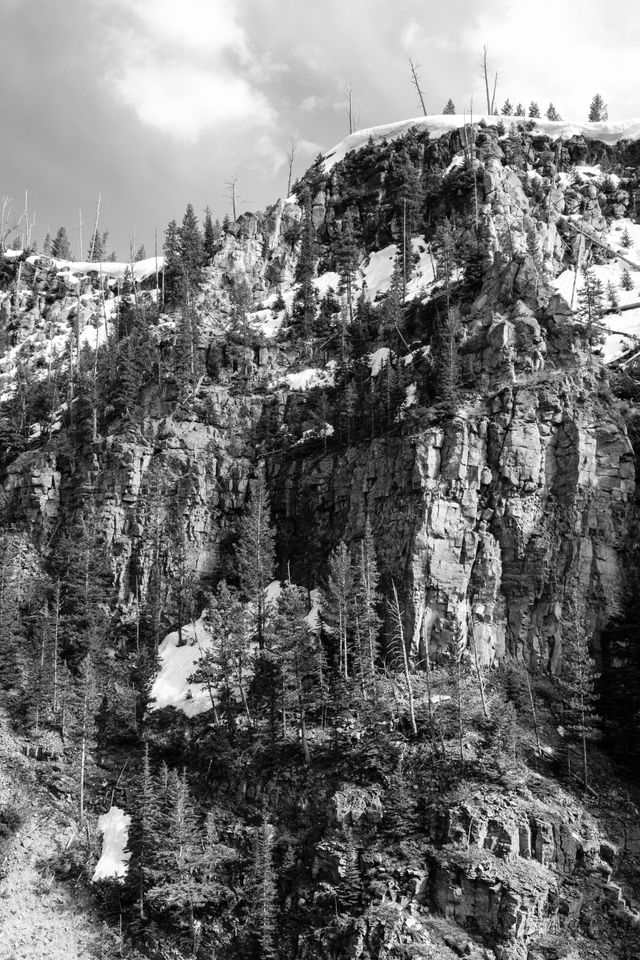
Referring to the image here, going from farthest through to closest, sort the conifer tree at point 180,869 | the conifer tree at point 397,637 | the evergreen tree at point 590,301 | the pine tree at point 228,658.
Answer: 1. the evergreen tree at point 590,301
2. the pine tree at point 228,658
3. the conifer tree at point 397,637
4. the conifer tree at point 180,869

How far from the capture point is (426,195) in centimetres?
8638

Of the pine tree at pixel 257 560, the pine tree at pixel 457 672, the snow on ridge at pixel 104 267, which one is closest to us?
the pine tree at pixel 457 672

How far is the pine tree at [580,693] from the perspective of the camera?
130ft

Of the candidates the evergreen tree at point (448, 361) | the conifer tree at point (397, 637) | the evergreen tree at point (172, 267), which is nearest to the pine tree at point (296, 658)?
the conifer tree at point (397, 637)

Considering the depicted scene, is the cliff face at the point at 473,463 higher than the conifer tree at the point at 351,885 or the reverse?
higher

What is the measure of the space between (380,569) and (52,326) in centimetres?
7145

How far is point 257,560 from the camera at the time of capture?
52.2 meters

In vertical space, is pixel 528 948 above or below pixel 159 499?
below

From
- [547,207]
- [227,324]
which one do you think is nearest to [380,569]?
[227,324]

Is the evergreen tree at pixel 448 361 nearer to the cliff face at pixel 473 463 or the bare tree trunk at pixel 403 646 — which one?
the cliff face at pixel 473 463

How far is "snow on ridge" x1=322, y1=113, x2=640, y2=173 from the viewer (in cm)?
9162

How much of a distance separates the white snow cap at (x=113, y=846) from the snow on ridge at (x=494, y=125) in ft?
280

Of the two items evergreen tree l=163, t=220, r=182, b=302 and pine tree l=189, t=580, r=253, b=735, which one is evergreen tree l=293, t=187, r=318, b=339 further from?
pine tree l=189, t=580, r=253, b=735

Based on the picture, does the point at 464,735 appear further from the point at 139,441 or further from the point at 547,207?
the point at 547,207
